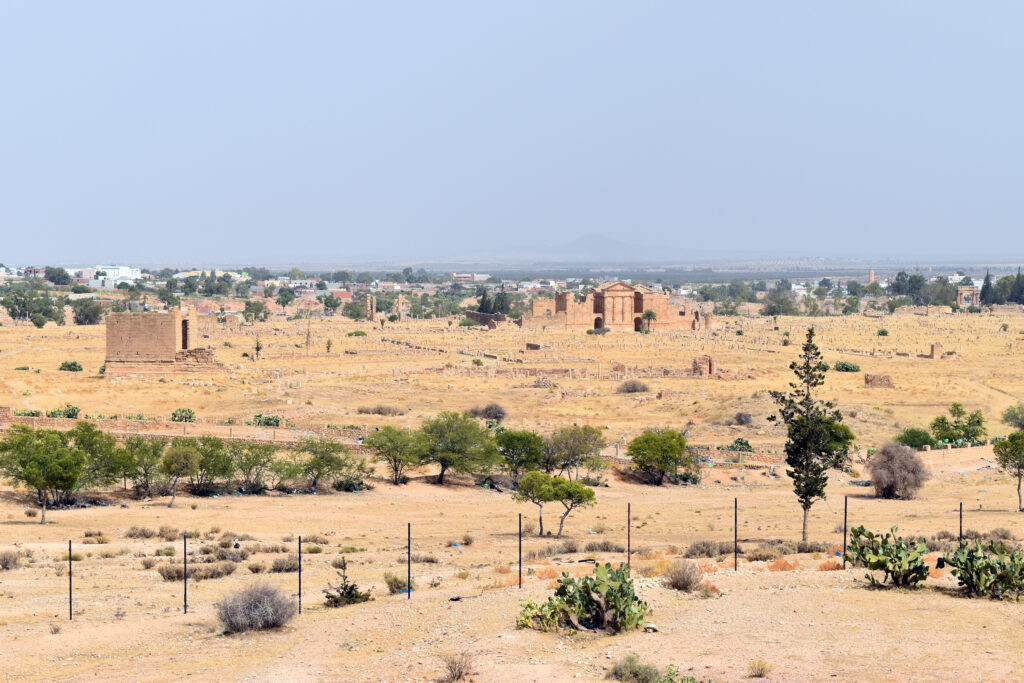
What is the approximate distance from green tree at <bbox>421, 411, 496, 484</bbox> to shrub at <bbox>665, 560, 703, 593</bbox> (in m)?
15.2

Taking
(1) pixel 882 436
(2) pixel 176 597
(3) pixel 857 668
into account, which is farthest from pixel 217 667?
(1) pixel 882 436

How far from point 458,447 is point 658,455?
6.30 meters

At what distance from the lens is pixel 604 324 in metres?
114

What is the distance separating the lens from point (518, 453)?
110 feet

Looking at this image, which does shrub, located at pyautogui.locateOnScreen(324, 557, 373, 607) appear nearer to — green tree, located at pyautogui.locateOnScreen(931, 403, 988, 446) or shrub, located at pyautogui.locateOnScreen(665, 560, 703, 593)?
shrub, located at pyautogui.locateOnScreen(665, 560, 703, 593)

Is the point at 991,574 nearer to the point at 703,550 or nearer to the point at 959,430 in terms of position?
the point at 703,550

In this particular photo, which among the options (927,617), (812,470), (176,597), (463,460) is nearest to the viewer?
(927,617)

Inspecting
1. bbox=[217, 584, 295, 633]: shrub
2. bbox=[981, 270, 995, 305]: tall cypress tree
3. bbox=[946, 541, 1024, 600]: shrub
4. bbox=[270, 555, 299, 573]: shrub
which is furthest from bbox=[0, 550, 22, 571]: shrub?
bbox=[981, 270, 995, 305]: tall cypress tree

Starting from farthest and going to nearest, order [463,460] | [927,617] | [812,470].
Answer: [463,460] → [812,470] → [927,617]

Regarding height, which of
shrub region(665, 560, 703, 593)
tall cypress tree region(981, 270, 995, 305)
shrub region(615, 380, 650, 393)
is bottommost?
shrub region(615, 380, 650, 393)

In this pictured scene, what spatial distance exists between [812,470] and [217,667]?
14632mm

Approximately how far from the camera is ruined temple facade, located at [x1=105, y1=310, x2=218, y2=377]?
55.5 metres

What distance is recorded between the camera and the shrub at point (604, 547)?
75.4ft

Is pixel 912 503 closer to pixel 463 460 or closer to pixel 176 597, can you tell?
pixel 463 460
